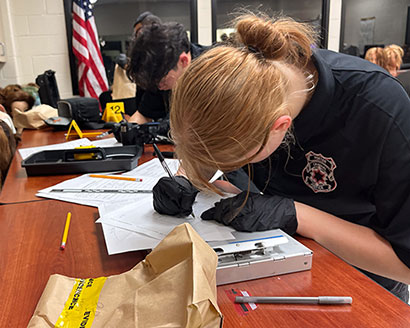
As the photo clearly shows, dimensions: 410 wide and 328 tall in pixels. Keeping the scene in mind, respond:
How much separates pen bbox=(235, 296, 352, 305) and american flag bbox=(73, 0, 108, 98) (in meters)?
3.44

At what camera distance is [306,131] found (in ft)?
2.84

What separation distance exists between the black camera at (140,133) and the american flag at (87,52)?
2219mm

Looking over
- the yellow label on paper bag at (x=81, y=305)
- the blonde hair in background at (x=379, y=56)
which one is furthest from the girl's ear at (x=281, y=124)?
the blonde hair in background at (x=379, y=56)

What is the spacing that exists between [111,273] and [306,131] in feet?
1.66

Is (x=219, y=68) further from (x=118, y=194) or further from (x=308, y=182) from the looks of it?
A: (x=118, y=194)

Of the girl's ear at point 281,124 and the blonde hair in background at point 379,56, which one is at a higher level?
the girl's ear at point 281,124

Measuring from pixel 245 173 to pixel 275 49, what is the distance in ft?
1.59

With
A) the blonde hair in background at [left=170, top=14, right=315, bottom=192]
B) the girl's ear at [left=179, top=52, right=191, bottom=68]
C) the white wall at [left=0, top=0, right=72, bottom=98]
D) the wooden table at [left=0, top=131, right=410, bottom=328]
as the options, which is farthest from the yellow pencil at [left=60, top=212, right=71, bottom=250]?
the white wall at [left=0, top=0, right=72, bottom=98]

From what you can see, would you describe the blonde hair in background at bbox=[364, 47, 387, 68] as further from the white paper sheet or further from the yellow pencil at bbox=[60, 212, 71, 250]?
the yellow pencil at bbox=[60, 212, 71, 250]

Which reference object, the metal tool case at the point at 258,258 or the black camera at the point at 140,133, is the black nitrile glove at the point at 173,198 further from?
the black camera at the point at 140,133

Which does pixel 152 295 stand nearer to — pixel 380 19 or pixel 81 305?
pixel 81 305

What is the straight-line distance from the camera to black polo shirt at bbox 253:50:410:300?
2.41ft

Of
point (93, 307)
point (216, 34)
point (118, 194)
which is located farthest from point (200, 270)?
point (216, 34)

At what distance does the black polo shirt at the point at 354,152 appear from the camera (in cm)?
74
